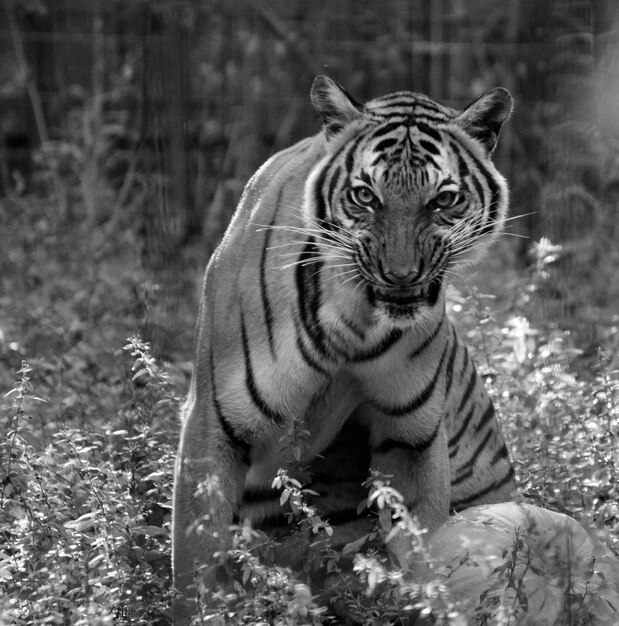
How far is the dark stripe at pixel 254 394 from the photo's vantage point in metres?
2.56

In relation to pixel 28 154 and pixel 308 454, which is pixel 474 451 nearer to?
pixel 308 454

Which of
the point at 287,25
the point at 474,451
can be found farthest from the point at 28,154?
the point at 474,451

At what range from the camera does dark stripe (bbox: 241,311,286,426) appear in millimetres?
2564

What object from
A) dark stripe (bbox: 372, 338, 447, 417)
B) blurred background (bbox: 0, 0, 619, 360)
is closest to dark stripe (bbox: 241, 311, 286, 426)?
dark stripe (bbox: 372, 338, 447, 417)

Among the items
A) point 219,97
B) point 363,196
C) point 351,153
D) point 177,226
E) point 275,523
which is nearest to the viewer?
point 363,196

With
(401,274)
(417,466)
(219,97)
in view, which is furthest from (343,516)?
(219,97)

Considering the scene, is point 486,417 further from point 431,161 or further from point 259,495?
point 431,161

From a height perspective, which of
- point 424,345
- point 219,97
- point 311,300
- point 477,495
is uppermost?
point 219,97

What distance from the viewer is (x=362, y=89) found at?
700 cm

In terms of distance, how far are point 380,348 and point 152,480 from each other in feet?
2.04

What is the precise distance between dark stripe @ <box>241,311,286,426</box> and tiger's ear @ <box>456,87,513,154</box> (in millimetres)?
653

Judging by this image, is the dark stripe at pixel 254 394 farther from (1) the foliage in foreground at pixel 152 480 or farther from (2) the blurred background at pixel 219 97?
(2) the blurred background at pixel 219 97

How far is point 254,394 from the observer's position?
8.41 feet

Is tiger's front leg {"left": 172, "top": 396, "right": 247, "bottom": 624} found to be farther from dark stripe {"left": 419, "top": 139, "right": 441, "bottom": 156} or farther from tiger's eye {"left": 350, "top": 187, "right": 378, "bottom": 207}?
dark stripe {"left": 419, "top": 139, "right": 441, "bottom": 156}
